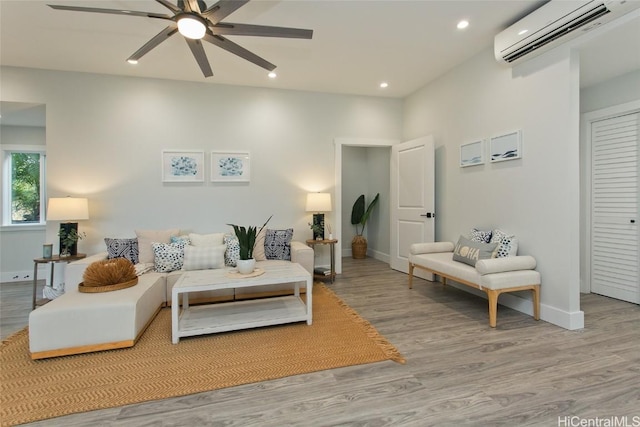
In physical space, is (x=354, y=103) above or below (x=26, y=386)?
above

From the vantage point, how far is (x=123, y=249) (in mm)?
3611

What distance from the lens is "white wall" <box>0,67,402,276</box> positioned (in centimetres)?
395

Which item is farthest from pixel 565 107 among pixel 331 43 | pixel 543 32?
pixel 331 43

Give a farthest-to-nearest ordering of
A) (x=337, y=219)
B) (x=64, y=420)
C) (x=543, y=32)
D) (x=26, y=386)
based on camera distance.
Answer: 1. (x=337, y=219)
2. (x=543, y=32)
3. (x=26, y=386)
4. (x=64, y=420)

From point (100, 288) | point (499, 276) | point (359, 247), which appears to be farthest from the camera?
point (359, 247)

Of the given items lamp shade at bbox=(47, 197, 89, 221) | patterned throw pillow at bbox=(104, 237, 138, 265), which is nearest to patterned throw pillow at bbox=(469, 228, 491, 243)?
patterned throw pillow at bbox=(104, 237, 138, 265)

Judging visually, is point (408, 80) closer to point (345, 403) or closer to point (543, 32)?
point (543, 32)

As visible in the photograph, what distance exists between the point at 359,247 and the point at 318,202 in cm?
217

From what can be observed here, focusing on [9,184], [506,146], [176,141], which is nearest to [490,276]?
[506,146]

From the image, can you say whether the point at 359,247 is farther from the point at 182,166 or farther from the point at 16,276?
the point at 16,276

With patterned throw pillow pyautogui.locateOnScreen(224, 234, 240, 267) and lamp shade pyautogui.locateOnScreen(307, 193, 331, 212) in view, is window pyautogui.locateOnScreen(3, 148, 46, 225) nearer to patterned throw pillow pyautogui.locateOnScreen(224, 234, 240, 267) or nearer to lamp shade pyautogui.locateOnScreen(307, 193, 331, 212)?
patterned throw pillow pyautogui.locateOnScreen(224, 234, 240, 267)

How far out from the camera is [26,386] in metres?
1.87

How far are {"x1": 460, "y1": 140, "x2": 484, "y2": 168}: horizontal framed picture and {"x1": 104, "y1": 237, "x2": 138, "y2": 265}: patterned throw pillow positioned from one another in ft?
13.9

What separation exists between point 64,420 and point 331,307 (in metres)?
2.25
